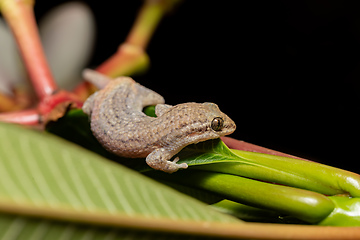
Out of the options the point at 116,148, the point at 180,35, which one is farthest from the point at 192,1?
the point at 116,148

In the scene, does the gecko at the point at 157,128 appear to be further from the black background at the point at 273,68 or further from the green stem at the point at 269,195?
the black background at the point at 273,68

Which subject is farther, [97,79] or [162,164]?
[97,79]

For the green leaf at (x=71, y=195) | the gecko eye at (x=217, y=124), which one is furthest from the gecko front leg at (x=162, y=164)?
the green leaf at (x=71, y=195)

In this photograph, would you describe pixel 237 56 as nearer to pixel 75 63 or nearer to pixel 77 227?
pixel 75 63

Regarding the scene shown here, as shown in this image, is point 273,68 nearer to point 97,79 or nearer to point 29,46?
point 97,79

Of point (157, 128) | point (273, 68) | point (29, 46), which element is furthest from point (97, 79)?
point (273, 68)

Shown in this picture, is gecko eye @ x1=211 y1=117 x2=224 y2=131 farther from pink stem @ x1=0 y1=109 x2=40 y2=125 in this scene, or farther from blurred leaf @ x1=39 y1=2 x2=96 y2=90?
blurred leaf @ x1=39 y1=2 x2=96 y2=90
